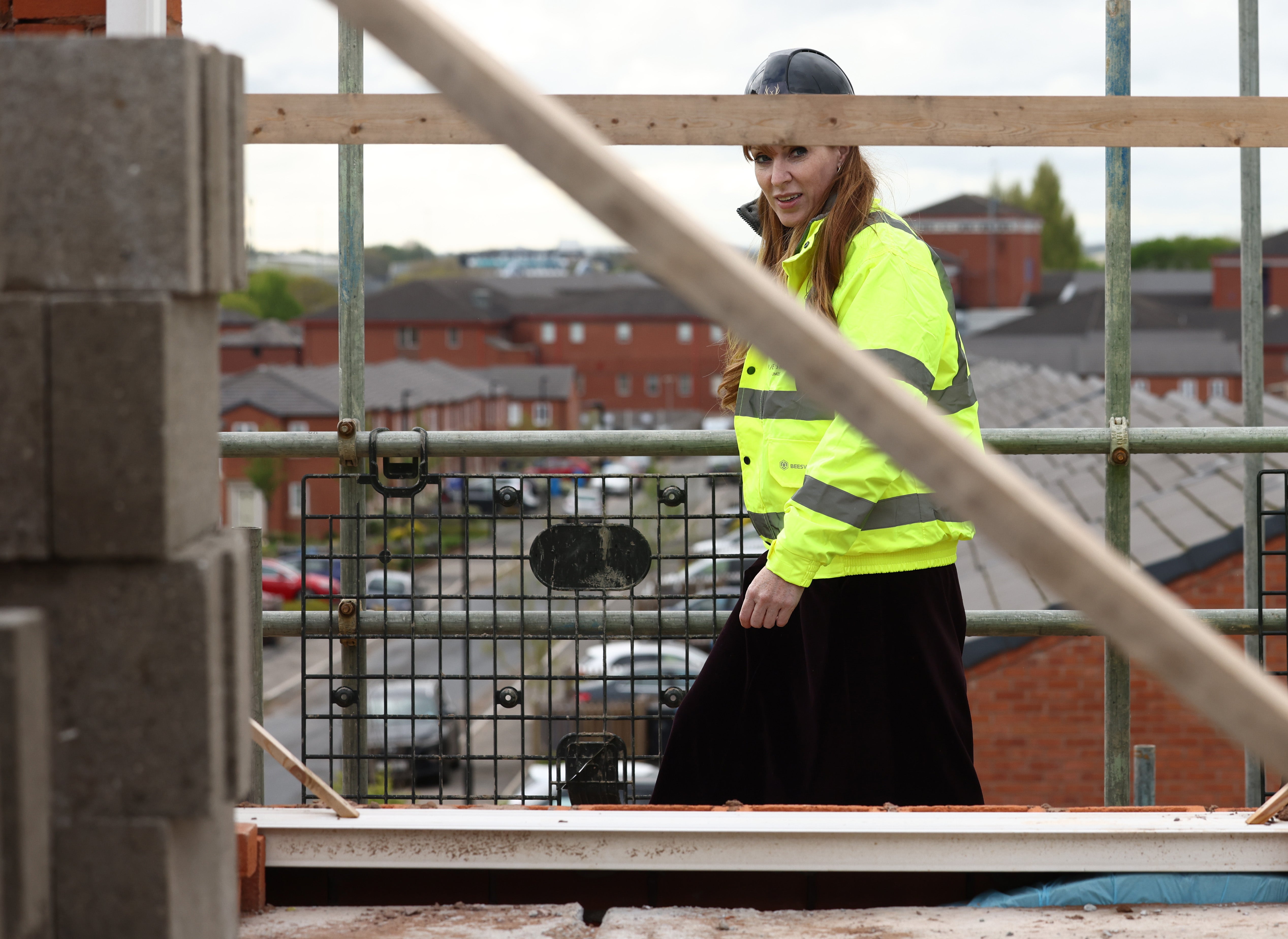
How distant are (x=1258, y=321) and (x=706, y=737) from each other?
7.86 feet

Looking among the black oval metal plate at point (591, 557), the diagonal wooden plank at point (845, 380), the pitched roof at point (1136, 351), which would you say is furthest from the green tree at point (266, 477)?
the diagonal wooden plank at point (845, 380)

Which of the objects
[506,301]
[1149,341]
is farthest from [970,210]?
[506,301]

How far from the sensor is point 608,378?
87000 mm

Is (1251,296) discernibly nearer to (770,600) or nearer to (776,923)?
(770,600)

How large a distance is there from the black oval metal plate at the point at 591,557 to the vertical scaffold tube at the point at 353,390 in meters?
0.54

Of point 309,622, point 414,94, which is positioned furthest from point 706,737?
point 414,94

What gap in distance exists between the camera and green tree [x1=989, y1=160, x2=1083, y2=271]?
108 m

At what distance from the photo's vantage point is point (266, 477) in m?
56.5

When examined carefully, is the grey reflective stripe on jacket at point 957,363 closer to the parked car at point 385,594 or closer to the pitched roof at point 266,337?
the parked car at point 385,594

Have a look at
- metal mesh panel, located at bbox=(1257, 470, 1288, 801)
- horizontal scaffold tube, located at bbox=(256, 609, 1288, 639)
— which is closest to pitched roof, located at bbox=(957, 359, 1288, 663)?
metal mesh panel, located at bbox=(1257, 470, 1288, 801)

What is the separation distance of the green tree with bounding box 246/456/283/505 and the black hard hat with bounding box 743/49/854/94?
176 ft

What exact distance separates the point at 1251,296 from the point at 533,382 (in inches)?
2980

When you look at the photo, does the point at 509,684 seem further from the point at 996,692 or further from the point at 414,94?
the point at 996,692

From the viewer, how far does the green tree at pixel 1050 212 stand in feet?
355
